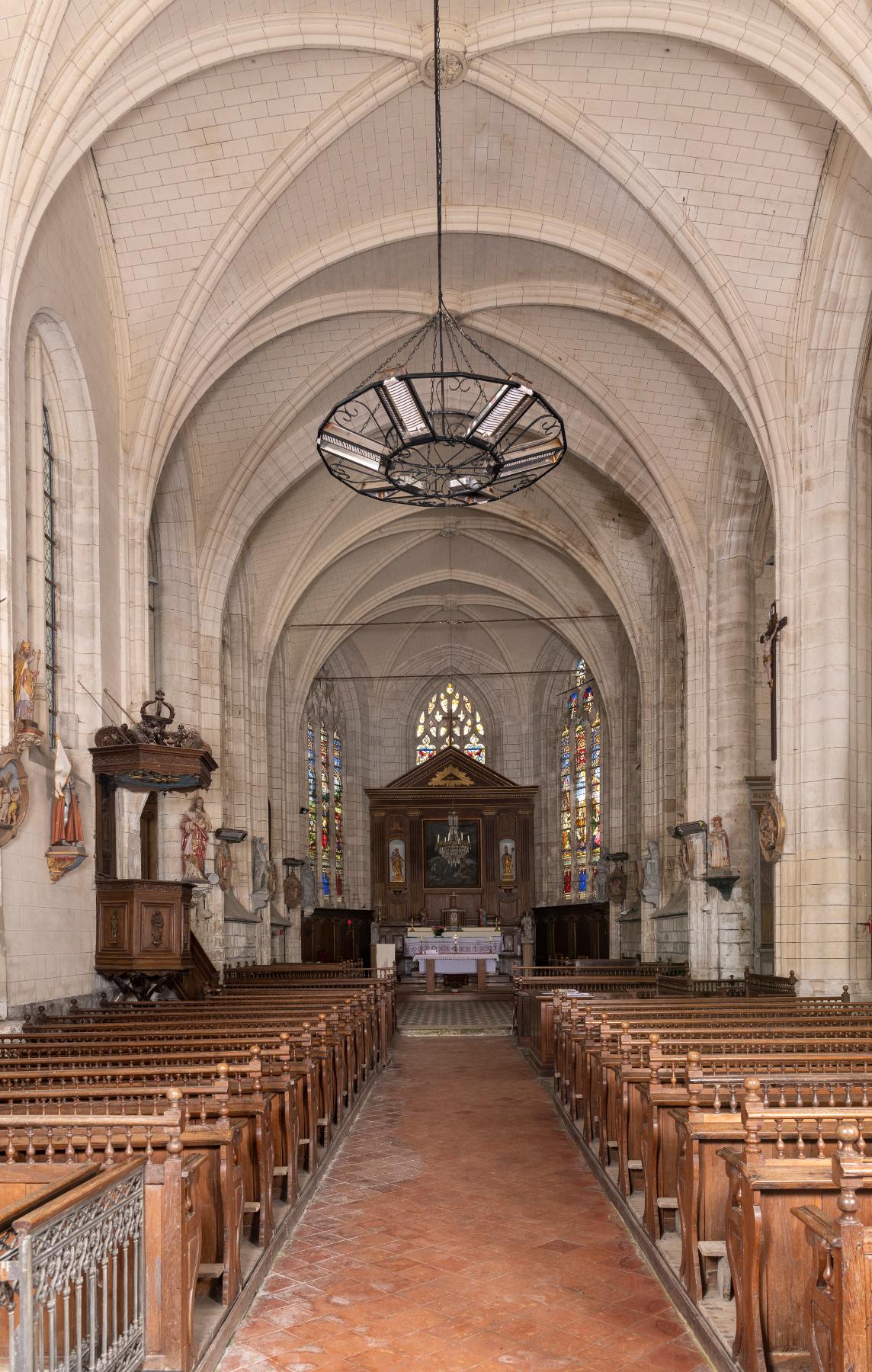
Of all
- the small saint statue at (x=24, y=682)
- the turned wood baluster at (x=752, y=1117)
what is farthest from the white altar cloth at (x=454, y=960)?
the turned wood baluster at (x=752, y=1117)

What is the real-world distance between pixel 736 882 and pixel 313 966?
7200 mm

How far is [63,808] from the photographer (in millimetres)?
13180

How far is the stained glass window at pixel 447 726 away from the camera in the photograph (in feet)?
129

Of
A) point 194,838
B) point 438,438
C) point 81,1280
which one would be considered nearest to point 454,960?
point 194,838

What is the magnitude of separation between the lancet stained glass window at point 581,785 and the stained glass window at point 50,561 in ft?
67.1

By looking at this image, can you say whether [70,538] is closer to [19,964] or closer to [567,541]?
[19,964]

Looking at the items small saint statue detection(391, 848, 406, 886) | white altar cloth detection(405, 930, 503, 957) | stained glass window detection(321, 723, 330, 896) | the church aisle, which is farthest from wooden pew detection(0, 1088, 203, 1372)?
small saint statue detection(391, 848, 406, 886)

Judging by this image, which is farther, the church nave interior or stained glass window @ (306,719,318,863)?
stained glass window @ (306,719,318,863)

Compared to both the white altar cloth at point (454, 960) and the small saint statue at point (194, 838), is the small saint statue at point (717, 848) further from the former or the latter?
the small saint statue at point (194, 838)

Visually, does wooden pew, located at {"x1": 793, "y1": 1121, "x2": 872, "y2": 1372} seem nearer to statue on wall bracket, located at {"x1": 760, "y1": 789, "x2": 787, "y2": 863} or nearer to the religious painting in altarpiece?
statue on wall bracket, located at {"x1": 760, "y1": 789, "x2": 787, "y2": 863}

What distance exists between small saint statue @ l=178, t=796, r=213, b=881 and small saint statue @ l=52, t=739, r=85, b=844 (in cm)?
562

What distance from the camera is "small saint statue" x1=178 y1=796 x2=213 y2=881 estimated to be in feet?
62.6

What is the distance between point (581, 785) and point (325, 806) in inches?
289

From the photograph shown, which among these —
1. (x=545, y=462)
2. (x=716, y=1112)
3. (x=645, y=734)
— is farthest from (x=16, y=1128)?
(x=645, y=734)
